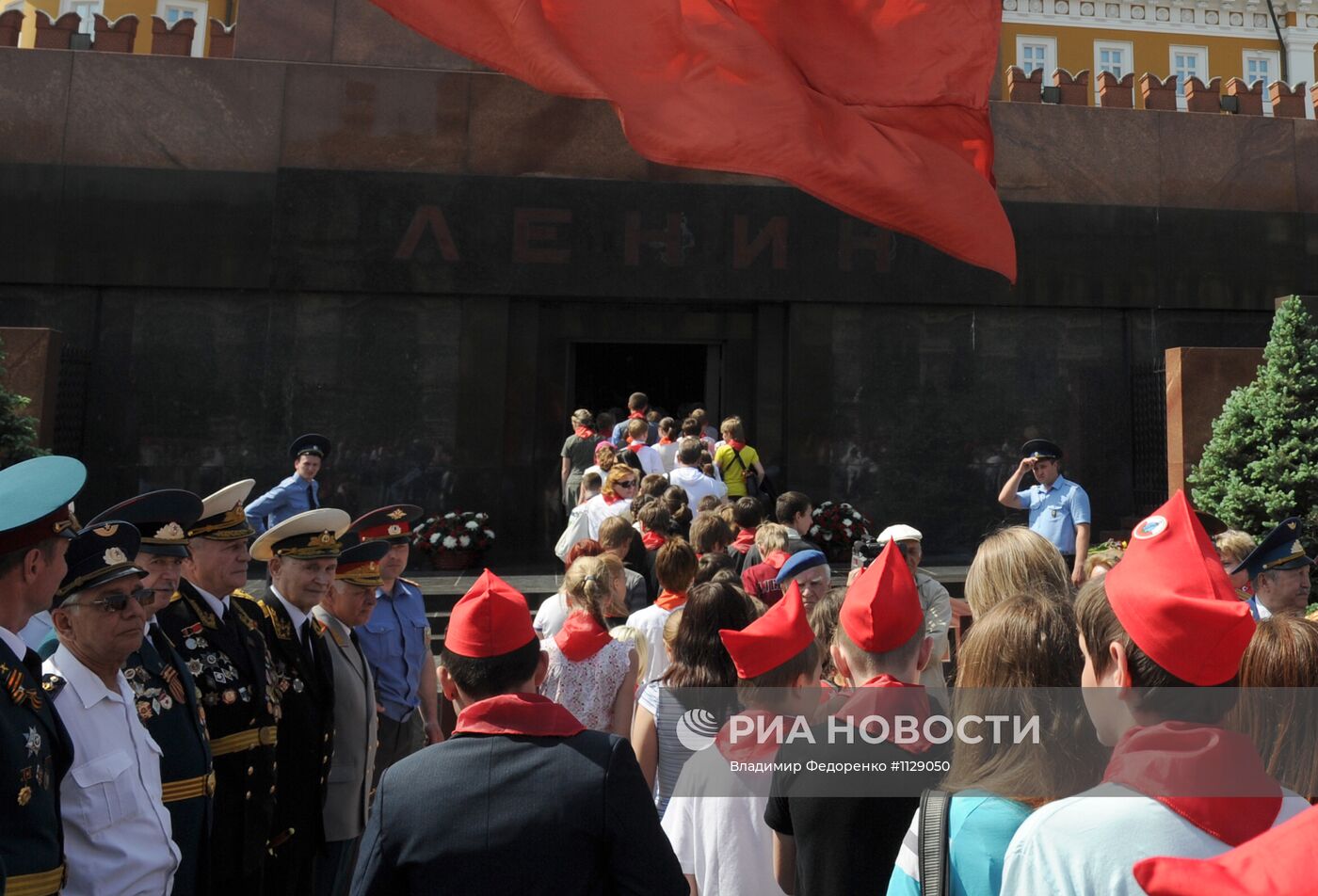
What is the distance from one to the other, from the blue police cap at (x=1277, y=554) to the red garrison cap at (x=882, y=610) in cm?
255

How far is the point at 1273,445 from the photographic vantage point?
9602mm

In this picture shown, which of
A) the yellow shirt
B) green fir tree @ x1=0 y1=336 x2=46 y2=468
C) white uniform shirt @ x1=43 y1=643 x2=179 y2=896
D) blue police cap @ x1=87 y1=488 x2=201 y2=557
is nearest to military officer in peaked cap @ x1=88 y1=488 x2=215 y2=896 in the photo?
blue police cap @ x1=87 y1=488 x2=201 y2=557

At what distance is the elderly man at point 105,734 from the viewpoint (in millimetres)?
2691

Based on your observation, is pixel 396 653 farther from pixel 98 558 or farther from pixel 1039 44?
pixel 1039 44

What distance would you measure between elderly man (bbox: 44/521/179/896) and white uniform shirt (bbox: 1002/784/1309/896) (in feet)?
7.20

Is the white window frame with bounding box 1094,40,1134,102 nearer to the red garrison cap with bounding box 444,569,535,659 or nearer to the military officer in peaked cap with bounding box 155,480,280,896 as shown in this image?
the military officer in peaked cap with bounding box 155,480,280,896

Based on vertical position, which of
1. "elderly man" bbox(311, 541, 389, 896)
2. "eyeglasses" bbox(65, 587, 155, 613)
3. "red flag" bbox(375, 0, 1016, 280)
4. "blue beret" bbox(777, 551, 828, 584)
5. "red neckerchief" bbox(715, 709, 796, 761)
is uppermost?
"red flag" bbox(375, 0, 1016, 280)

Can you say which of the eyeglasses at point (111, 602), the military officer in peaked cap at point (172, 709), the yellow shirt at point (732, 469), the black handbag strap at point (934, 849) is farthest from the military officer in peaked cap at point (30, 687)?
the yellow shirt at point (732, 469)

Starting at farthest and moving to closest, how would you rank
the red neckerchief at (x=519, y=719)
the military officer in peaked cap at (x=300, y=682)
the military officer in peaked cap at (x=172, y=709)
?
the military officer in peaked cap at (x=300, y=682) → the military officer in peaked cap at (x=172, y=709) → the red neckerchief at (x=519, y=719)

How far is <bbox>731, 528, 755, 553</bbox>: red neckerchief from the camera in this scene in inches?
279

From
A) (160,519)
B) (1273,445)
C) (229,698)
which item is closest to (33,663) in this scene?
(160,519)

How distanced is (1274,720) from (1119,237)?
42.1 ft

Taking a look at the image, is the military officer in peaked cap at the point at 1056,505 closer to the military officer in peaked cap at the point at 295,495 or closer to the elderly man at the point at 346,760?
the elderly man at the point at 346,760

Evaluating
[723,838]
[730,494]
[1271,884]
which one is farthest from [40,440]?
[1271,884]
